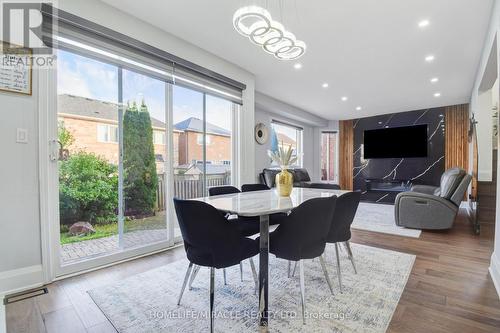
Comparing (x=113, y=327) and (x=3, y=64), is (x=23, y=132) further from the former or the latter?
(x=113, y=327)

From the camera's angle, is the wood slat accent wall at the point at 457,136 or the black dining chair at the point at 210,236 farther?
the wood slat accent wall at the point at 457,136

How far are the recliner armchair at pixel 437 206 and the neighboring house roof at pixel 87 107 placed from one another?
4578 millimetres

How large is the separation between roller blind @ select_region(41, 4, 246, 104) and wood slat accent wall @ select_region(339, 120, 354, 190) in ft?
18.5

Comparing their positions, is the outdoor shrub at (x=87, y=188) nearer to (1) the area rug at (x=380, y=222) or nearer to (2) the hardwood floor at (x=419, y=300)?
(2) the hardwood floor at (x=419, y=300)

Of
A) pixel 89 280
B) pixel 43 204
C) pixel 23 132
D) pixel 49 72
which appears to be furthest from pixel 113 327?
pixel 49 72

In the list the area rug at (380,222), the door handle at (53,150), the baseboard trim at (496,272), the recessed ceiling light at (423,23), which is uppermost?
the recessed ceiling light at (423,23)

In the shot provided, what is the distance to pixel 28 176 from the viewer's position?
6.99ft

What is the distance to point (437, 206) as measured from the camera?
152 inches

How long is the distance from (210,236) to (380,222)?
4.15 metres

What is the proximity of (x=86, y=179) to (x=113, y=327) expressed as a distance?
165 centimetres

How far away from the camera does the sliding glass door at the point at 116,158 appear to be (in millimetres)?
2490

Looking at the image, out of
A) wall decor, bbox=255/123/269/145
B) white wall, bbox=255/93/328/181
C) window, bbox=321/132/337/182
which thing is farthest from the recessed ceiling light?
window, bbox=321/132/337/182

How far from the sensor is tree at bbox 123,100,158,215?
115 inches

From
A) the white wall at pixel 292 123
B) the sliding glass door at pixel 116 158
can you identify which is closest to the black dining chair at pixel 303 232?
the sliding glass door at pixel 116 158
